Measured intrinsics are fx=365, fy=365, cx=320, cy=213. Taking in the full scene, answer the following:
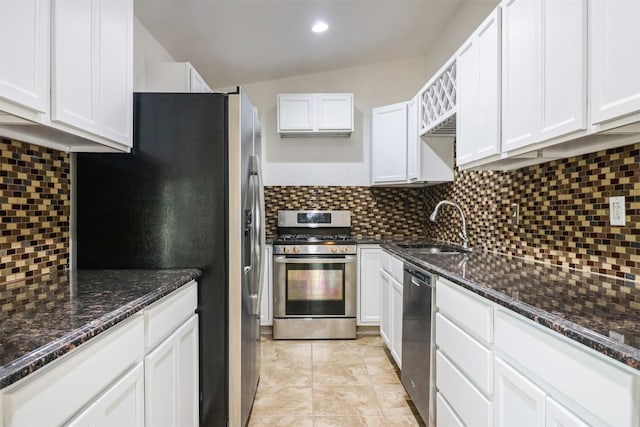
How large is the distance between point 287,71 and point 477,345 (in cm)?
332

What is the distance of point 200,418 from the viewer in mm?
1822

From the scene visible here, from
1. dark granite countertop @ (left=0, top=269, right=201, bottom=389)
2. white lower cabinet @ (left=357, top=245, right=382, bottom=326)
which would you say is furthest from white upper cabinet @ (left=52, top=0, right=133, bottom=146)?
white lower cabinet @ (left=357, top=245, right=382, bottom=326)

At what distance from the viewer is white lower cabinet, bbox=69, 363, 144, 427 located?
943 millimetres

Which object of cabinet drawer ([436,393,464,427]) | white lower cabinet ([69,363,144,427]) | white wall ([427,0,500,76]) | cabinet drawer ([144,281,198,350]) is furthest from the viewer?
white wall ([427,0,500,76])

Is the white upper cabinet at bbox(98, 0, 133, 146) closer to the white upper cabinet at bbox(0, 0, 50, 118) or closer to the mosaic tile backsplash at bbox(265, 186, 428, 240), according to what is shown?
the white upper cabinet at bbox(0, 0, 50, 118)

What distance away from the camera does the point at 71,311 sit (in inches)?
41.4

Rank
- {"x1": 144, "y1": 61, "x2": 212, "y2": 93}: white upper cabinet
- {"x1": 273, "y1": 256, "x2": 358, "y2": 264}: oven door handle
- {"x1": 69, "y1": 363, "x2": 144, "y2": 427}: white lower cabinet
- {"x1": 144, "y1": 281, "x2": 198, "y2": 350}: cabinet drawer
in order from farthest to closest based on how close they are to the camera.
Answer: {"x1": 273, "y1": 256, "x2": 358, "y2": 264}: oven door handle → {"x1": 144, "y1": 61, "x2": 212, "y2": 93}: white upper cabinet → {"x1": 144, "y1": 281, "x2": 198, "y2": 350}: cabinet drawer → {"x1": 69, "y1": 363, "x2": 144, "y2": 427}: white lower cabinet

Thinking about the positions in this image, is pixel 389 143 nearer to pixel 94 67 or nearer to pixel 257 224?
pixel 257 224

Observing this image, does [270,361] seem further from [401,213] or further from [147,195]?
[401,213]

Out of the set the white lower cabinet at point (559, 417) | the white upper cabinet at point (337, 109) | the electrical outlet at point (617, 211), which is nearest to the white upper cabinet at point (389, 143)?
the white upper cabinet at point (337, 109)

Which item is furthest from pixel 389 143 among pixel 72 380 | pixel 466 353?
pixel 72 380

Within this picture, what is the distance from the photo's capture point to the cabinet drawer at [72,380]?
723 millimetres

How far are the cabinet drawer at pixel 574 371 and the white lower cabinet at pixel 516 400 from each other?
0.15 feet

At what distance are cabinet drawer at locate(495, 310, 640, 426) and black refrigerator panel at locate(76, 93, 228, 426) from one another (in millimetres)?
1286
